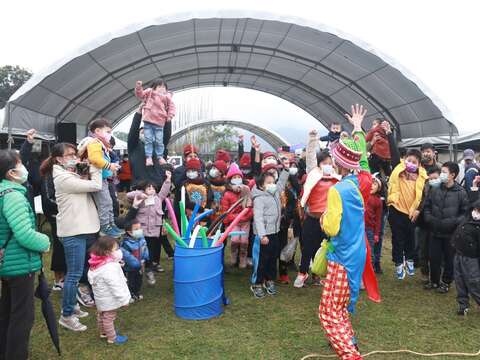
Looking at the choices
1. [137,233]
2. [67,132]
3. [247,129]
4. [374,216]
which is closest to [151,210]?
[137,233]

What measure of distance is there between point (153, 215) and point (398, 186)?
11.0ft

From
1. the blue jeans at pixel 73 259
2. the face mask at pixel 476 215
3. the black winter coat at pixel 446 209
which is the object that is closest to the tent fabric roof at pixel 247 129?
the black winter coat at pixel 446 209

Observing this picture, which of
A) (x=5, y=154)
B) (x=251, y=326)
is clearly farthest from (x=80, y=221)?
(x=251, y=326)

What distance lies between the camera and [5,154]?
2957mm

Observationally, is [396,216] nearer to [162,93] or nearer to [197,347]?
[197,347]

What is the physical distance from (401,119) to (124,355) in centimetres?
1102

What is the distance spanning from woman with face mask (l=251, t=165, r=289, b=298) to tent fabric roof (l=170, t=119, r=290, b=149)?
18.6m

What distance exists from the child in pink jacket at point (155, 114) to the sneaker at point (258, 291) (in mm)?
2212

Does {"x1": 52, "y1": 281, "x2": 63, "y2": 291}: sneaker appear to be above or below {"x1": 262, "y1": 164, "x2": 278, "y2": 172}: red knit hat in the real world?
below

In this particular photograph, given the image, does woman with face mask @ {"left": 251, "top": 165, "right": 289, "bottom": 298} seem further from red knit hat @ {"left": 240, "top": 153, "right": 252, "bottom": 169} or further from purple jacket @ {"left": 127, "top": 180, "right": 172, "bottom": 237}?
red knit hat @ {"left": 240, "top": 153, "right": 252, "bottom": 169}

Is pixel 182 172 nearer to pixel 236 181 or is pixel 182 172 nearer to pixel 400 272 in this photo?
pixel 236 181

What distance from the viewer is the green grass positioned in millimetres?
3598

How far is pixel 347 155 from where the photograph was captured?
3266 mm

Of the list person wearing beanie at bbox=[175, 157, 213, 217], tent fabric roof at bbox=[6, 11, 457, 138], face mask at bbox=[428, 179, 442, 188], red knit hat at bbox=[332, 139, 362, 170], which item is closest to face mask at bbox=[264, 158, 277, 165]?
person wearing beanie at bbox=[175, 157, 213, 217]
